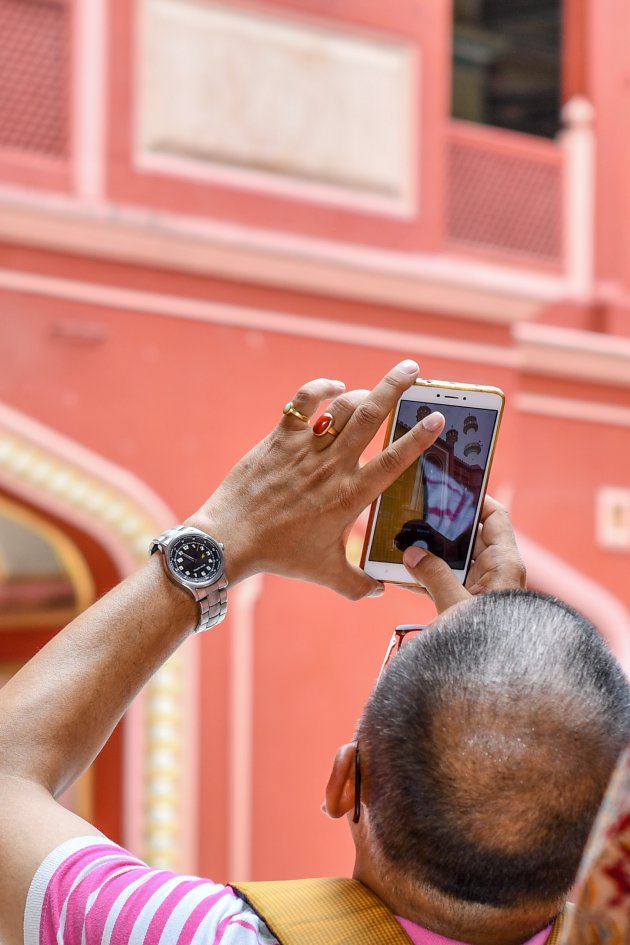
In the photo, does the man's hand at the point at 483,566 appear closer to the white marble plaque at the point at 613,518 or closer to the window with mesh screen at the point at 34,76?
the window with mesh screen at the point at 34,76

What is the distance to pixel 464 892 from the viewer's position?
804 millimetres

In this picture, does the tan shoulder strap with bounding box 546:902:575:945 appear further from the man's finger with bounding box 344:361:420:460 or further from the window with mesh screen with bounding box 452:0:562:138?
the window with mesh screen with bounding box 452:0:562:138

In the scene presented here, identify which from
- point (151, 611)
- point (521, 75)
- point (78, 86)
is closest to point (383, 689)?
point (151, 611)

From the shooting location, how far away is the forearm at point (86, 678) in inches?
34.0

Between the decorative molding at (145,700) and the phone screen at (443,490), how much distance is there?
288cm

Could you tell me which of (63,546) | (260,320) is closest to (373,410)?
(260,320)

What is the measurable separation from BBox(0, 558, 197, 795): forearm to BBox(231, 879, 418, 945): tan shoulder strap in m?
0.13

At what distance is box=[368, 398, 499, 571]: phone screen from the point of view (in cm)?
109

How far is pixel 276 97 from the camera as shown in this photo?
4.27 m

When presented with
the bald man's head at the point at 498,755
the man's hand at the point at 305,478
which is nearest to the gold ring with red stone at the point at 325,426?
the man's hand at the point at 305,478

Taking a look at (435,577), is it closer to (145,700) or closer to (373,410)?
(373,410)

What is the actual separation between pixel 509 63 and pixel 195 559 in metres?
6.81

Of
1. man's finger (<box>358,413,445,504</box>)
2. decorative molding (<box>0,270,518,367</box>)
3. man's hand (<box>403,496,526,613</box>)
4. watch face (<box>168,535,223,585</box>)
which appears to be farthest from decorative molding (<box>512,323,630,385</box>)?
watch face (<box>168,535,223,585</box>)

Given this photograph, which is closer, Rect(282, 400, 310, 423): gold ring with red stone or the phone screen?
Rect(282, 400, 310, 423): gold ring with red stone
